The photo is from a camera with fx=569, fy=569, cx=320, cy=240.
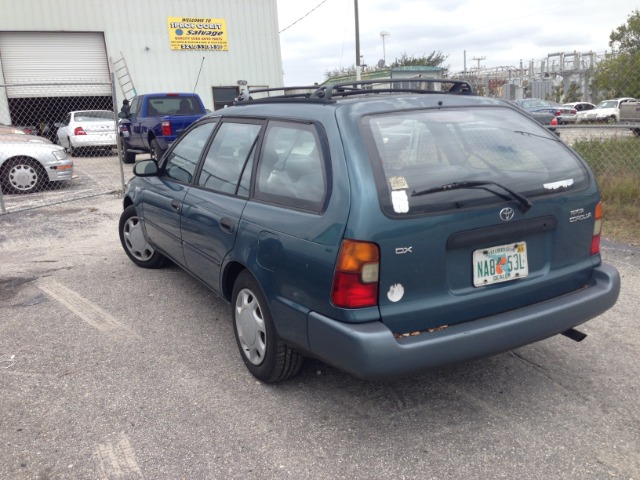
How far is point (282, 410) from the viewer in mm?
3160

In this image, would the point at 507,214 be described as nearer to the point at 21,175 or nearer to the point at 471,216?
the point at 471,216

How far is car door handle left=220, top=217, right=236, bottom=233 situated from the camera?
11.3 feet

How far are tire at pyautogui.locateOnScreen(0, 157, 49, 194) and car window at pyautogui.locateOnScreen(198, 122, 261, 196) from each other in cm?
807

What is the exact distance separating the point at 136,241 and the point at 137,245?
0.04m

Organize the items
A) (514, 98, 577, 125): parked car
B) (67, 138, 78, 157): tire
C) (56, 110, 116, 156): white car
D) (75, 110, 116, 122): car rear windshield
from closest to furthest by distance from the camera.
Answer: (56, 110, 116, 156): white car → (75, 110, 116, 122): car rear windshield → (67, 138, 78, 157): tire → (514, 98, 577, 125): parked car

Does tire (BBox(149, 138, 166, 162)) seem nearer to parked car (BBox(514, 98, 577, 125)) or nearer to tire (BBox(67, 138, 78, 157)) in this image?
tire (BBox(67, 138, 78, 157))

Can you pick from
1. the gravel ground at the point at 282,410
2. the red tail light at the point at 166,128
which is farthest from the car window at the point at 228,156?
the red tail light at the point at 166,128

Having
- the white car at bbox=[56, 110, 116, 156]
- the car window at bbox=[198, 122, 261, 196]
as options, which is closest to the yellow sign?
the white car at bbox=[56, 110, 116, 156]

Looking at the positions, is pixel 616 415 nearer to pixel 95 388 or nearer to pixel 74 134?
pixel 95 388

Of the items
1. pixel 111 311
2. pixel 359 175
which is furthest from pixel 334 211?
pixel 111 311

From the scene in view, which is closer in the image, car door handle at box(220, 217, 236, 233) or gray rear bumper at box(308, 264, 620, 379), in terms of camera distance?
gray rear bumper at box(308, 264, 620, 379)

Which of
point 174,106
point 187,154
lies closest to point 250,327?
point 187,154

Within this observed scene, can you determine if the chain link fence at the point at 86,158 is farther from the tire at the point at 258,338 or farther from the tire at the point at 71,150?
the tire at the point at 258,338

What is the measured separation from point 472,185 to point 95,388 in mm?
2505
